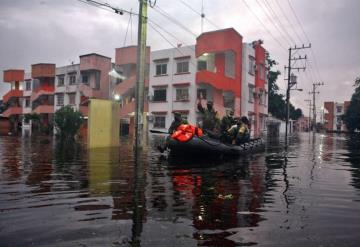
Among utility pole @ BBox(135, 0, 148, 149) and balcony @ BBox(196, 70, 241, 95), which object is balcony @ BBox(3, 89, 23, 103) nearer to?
balcony @ BBox(196, 70, 241, 95)

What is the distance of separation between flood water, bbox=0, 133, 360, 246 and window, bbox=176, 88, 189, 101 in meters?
30.4

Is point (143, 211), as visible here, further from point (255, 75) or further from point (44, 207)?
point (255, 75)

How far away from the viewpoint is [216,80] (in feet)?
125

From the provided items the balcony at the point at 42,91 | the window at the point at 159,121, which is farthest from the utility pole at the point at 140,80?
the balcony at the point at 42,91

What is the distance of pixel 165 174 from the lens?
10156mm

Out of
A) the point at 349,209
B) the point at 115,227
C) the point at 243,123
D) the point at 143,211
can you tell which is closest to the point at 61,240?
the point at 115,227

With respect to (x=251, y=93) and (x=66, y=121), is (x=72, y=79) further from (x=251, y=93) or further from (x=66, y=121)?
(x=251, y=93)

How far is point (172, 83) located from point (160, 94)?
85.5 inches

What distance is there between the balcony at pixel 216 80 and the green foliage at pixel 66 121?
1389 cm

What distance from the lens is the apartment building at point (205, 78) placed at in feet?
126

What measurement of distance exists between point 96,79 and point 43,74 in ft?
34.5

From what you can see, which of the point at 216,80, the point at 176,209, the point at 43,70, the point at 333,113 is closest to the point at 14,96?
the point at 43,70

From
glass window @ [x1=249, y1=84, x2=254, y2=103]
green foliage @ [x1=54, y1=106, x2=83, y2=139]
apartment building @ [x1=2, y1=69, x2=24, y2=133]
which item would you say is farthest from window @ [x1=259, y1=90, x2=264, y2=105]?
apartment building @ [x1=2, y1=69, x2=24, y2=133]

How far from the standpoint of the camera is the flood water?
439cm
